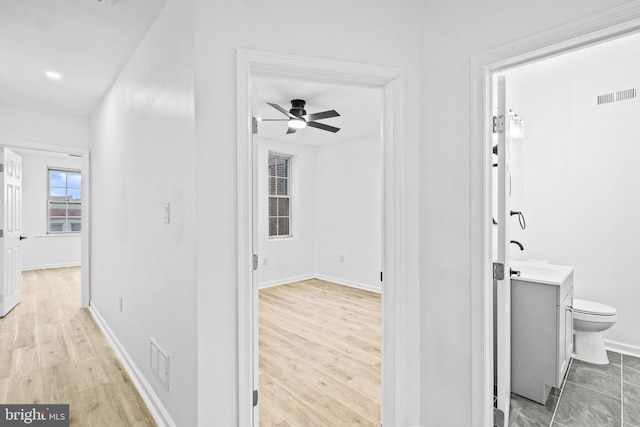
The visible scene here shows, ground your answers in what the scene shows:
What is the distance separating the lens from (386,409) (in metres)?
1.79

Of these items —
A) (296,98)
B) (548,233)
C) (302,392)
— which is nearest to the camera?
(302,392)

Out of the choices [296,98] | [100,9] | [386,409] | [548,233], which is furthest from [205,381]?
[548,233]

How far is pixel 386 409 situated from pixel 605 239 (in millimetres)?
2804

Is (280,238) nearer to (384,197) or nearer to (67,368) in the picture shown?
(67,368)

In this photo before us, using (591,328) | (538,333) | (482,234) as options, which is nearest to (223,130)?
(482,234)

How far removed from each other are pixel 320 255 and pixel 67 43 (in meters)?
4.80

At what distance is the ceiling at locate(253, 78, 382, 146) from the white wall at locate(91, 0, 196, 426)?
29.2 inches

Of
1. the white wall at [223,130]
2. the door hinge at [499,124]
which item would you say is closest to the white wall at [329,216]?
the door hinge at [499,124]

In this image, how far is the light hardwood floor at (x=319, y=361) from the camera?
2.08 metres

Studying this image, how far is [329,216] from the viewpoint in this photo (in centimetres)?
605

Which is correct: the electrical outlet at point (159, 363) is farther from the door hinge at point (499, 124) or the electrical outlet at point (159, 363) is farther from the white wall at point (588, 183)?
the white wall at point (588, 183)

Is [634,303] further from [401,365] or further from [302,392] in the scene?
[302,392]

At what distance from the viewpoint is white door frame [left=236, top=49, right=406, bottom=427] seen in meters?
1.53

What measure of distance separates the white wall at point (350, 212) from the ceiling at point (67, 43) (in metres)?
3.67
